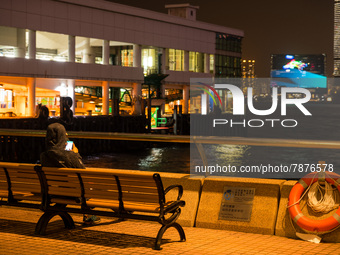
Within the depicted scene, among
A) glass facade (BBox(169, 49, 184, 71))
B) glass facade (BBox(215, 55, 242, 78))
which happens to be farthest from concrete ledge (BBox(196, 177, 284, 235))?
glass facade (BBox(215, 55, 242, 78))

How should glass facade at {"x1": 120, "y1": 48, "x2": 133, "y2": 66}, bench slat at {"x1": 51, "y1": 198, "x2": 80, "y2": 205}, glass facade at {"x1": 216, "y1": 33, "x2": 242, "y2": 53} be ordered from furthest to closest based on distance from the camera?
1. glass facade at {"x1": 216, "y1": 33, "x2": 242, "y2": 53}
2. glass facade at {"x1": 120, "y1": 48, "x2": 133, "y2": 66}
3. bench slat at {"x1": 51, "y1": 198, "x2": 80, "y2": 205}

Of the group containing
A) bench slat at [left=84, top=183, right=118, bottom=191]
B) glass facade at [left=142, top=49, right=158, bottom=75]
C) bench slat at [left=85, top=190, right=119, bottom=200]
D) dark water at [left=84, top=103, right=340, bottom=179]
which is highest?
glass facade at [left=142, top=49, right=158, bottom=75]

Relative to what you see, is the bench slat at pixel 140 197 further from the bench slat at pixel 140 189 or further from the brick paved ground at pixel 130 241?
the brick paved ground at pixel 130 241

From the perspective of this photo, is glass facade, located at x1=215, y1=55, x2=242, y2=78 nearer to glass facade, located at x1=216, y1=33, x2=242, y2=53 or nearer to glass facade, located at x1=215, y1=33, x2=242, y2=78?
glass facade, located at x1=215, y1=33, x2=242, y2=78

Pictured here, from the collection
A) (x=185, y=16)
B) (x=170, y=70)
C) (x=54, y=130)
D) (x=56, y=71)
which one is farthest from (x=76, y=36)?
(x=54, y=130)

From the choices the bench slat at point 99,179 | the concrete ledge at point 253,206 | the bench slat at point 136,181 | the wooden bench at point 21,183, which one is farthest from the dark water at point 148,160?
the bench slat at point 136,181

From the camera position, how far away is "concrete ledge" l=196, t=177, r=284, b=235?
8.79 meters

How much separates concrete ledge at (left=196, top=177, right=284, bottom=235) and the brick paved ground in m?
0.14

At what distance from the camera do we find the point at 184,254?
755 cm

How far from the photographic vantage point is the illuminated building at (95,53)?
5569 cm

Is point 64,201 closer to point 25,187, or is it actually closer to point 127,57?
point 25,187

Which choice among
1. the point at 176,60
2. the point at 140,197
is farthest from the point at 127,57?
the point at 140,197

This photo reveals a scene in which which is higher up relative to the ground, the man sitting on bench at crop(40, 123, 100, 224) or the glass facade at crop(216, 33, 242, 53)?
the glass facade at crop(216, 33, 242, 53)

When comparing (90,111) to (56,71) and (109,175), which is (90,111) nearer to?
(56,71)
